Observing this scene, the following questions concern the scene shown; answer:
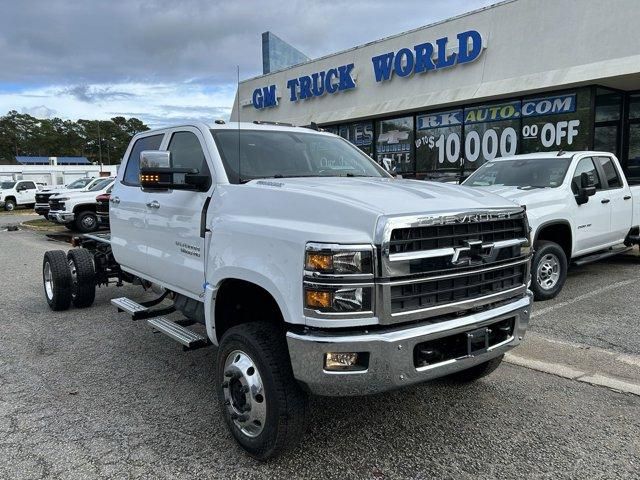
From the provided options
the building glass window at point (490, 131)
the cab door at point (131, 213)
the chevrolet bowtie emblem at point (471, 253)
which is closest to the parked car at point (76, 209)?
the building glass window at point (490, 131)

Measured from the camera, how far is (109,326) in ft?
20.3

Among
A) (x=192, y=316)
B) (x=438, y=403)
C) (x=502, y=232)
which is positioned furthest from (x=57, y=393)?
(x=502, y=232)

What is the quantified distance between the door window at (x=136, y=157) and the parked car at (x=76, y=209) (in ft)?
42.4

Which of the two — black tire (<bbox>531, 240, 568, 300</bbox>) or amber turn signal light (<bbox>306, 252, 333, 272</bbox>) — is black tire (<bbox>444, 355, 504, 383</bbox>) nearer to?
amber turn signal light (<bbox>306, 252, 333, 272</bbox>)

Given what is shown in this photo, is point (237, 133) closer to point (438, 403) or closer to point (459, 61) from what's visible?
point (438, 403)

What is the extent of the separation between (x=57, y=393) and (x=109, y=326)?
6.45ft

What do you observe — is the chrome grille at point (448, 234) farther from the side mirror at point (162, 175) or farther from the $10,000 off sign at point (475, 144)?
the $10,000 off sign at point (475, 144)

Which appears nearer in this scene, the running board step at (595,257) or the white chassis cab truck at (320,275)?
the white chassis cab truck at (320,275)

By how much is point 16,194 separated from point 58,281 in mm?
32457

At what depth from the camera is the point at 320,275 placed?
2.72m

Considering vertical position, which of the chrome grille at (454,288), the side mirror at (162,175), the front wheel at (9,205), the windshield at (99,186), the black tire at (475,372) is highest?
the side mirror at (162,175)

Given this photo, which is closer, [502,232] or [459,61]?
[502,232]

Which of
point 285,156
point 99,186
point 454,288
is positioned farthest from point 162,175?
point 99,186

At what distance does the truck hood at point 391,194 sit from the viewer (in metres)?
2.94
